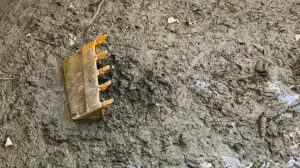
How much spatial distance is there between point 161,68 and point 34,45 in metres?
1.18

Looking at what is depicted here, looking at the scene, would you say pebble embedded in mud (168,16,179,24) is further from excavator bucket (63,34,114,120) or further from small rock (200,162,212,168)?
small rock (200,162,212,168)

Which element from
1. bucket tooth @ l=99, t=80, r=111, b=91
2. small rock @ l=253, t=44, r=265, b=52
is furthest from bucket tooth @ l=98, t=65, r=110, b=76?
small rock @ l=253, t=44, r=265, b=52

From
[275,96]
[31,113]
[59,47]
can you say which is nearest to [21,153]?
[31,113]

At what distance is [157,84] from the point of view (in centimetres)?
282

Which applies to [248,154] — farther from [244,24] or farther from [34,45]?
[34,45]

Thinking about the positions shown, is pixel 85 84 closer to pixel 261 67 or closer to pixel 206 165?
pixel 206 165

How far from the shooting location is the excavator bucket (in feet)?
8.27

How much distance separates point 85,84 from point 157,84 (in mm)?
609

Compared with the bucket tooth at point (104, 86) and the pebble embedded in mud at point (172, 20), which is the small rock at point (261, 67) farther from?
the bucket tooth at point (104, 86)

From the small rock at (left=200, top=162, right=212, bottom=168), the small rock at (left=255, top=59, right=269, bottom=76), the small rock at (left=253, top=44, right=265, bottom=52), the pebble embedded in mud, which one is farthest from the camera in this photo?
the pebble embedded in mud

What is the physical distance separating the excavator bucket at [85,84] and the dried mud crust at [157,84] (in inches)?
4.2

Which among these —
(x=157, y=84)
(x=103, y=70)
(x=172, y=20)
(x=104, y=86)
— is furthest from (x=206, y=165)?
(x=172, y=20)

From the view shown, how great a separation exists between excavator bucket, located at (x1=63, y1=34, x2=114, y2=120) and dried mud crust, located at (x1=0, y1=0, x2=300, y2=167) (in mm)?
106

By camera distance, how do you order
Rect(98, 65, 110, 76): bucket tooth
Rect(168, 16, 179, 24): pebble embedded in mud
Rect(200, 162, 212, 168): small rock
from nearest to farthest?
Rect(200, 162, 212, 168): small rock
Rect(98, 65, 110, 76): bucket tooth
Rect(168, 16, 179, 24): pebble embedded in mud
